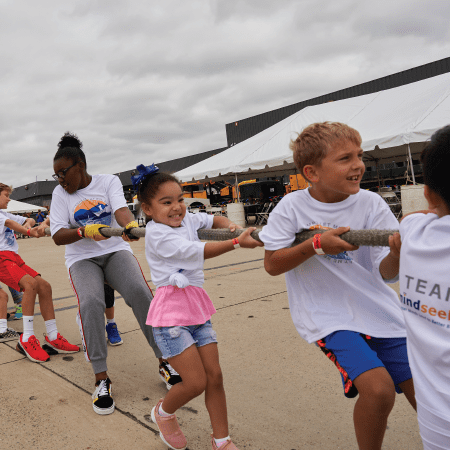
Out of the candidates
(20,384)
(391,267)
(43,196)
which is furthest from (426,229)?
(43,196)

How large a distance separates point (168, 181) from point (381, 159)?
1430cm

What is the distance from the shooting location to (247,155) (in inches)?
546

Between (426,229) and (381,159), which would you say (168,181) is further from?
(381,159)

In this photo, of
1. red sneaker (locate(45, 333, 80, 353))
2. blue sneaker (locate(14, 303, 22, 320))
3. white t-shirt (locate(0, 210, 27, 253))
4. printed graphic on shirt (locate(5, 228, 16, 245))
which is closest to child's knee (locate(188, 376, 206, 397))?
red sneaker (locate(45, 333, 80, 353))

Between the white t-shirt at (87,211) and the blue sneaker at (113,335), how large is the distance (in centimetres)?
87

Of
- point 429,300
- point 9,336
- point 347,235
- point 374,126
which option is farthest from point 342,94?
point 429,300

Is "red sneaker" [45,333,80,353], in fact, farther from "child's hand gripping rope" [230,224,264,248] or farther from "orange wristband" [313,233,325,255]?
"orange wristband" [313,233,325,255]

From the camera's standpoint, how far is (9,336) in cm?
433

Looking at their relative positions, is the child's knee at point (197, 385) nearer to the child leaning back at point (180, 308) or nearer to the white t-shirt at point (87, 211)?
the child leaning back at point (180, 308)

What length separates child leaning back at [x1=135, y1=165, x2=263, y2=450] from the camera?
6.53 feet

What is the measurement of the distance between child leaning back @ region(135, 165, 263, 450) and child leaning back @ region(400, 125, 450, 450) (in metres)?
0.80

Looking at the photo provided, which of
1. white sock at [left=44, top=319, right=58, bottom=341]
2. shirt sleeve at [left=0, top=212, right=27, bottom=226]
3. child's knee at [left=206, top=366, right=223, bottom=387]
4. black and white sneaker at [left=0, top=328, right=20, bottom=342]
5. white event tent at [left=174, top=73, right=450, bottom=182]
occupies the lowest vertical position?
black and white sneaker at [left=0, top=328, right=20, bottom=342]

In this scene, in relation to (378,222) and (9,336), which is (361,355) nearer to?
(378,222)

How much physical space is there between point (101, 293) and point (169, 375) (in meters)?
0.72
